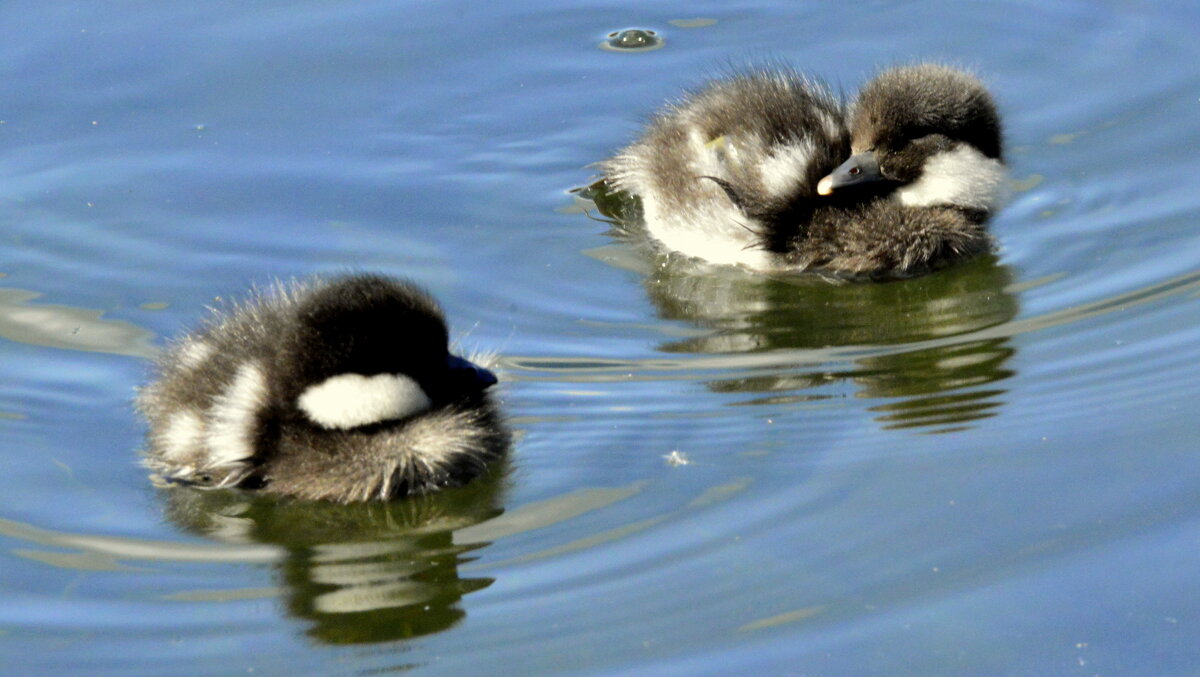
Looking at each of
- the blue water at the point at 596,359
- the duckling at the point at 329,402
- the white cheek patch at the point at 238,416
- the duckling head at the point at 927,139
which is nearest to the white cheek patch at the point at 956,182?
the duckling head at the point at 927,139

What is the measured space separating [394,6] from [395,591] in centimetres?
417

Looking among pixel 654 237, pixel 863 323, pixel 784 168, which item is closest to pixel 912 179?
pixel 784 168

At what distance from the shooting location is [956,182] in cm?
554

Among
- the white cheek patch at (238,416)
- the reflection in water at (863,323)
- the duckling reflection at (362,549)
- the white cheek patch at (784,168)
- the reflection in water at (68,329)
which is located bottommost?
the reflection in water at (863,323)

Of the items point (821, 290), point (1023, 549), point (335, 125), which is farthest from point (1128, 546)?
point (335, 125)

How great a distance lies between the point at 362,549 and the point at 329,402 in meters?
0.35

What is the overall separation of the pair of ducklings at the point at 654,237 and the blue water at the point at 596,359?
4.2 inches

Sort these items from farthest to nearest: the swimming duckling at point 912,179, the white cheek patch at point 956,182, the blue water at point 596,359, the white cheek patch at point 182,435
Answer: the white cheek patch at point 956,182, the swimming duckling at point 912,179, the white cheek patch at point 182,435, the blue water at point 596,359

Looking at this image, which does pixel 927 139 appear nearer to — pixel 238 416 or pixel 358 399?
pixel 358 399

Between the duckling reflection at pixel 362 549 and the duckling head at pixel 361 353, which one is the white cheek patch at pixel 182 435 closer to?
the duckling reflection at pixel 362 549

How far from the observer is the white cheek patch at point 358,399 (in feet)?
13.1

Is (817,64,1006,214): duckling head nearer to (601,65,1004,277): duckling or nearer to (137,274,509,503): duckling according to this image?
(601,65,1004,277): duckling

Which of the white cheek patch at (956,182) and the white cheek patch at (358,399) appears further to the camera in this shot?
the white cheek patch at (956,182)

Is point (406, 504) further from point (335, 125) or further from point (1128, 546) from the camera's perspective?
point (335, 125)
